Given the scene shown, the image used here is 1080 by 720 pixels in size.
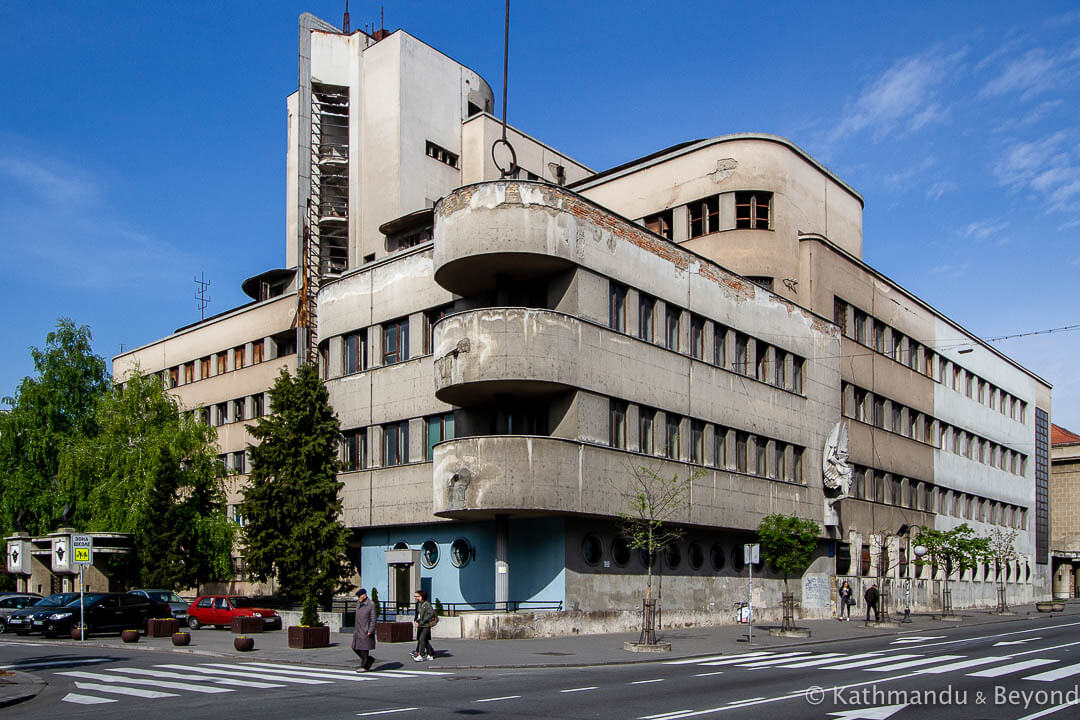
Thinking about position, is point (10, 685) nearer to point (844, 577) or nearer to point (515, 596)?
point (515, 596)

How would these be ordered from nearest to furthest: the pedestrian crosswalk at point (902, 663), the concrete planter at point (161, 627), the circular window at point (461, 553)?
the pedestrian crosswalk at point (902, 663) < the concrete planter at point (161, 627) < the circular window at point (461, 553)

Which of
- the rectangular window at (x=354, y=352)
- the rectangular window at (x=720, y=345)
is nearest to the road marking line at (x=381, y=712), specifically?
the rectangular window at (x=720, y=345)

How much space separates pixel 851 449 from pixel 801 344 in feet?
24.0

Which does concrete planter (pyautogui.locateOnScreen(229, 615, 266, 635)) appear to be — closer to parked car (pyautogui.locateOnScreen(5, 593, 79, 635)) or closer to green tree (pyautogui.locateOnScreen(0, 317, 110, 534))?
parked car (pyautogui.locateOnScreen(5, 593, 79, 635))

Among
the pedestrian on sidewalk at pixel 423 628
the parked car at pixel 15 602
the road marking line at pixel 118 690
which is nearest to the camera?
the road marking line at pixel 118 690

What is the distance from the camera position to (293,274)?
59.2 meters

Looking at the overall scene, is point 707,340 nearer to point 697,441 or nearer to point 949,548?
point 697,441

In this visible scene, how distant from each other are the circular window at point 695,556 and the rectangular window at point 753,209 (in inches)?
613

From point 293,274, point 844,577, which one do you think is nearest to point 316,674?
point 844,577

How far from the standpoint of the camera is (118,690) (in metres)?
19.2

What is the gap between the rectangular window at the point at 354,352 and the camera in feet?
142

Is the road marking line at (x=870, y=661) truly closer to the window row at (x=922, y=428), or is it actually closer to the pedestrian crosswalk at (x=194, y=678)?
the pedestrian crosswalk at (x=194, y=678)

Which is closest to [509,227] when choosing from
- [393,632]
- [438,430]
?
[438,430]

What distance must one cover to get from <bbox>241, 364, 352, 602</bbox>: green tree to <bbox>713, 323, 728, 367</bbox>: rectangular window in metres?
15.4
